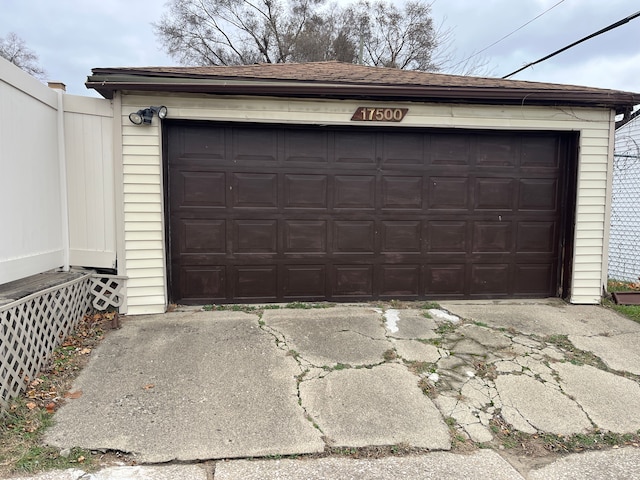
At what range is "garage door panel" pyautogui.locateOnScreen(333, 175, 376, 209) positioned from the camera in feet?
17.0

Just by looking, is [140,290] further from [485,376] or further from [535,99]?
[535,99]

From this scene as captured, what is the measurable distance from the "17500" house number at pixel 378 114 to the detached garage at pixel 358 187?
19 mm

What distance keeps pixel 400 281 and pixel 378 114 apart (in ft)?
7.26

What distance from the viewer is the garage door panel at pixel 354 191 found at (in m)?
5.19

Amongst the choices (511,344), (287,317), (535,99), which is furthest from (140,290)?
(535,99)

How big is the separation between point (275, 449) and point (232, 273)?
284cm

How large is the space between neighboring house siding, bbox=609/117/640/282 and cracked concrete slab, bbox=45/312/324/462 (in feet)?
25.4

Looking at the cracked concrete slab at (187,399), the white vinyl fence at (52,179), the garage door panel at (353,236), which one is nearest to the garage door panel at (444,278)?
the garage door panel at (353,236)

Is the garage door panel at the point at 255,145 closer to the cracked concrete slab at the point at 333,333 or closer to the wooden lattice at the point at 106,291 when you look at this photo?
the cracked concrete slab at the point at 333,333

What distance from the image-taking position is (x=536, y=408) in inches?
121

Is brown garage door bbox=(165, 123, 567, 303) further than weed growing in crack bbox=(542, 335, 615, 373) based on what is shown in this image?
Yes

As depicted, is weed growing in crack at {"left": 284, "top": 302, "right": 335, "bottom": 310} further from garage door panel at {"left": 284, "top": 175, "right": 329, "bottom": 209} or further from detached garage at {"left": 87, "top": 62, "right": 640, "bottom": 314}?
garage door panel at {"left": 284, "top": 175, "right": 329, "bottom": 209}

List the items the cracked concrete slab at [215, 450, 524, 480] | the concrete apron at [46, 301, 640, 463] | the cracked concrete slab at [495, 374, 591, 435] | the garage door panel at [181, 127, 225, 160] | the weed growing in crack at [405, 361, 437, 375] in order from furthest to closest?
the garage door panel at [181, 127, 225, 160] → the weed growing in crack at [405, 361, 437, 375] → the cracked concrete slab at [495, 374, 591, 435] → the concrete apron at [46, 301, 640, 463] → the cracked concrete slab at [215, 450, 524, 480]

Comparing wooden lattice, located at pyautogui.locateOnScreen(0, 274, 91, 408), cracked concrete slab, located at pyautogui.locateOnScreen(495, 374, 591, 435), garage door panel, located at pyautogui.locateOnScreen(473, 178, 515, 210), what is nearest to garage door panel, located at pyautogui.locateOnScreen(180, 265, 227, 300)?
wooden lattice, located at pyautogui.locateOnScreen(0, 274, 91, 408)
